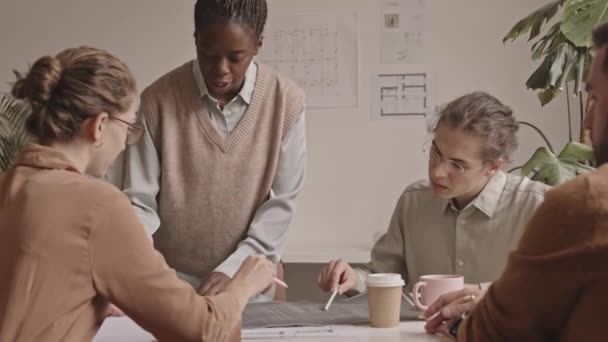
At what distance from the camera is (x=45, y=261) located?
130cm

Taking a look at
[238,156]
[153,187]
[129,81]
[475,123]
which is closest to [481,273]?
[475,123]

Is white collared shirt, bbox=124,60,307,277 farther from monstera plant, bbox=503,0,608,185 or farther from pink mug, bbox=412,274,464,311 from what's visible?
monstera plant, bbox=503,0,608,185

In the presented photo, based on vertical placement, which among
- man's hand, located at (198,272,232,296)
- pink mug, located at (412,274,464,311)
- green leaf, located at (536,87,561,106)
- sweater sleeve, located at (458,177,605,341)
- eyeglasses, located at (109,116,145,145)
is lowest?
man's hand, located at (198,272,232,296)

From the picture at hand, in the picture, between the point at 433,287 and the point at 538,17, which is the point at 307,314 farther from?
the point at 538,17

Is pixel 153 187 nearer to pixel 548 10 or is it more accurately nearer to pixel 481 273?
pixel 481 273

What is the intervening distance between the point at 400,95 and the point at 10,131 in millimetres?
1726

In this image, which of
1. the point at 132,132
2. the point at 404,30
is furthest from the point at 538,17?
the point at 132,132

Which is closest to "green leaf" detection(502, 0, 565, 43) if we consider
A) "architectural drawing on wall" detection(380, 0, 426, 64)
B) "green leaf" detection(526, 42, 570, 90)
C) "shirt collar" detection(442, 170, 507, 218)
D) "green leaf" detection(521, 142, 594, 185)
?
"green leaf" detection(526, 42, 570, 90)

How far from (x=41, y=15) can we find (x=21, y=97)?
2.58 m

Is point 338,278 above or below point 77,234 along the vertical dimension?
below

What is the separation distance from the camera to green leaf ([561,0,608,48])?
266 centimetres

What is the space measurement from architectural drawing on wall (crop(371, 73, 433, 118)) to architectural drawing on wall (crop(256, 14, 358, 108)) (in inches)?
4.1

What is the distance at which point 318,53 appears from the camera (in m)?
3.66

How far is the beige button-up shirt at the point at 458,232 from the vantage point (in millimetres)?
2145
